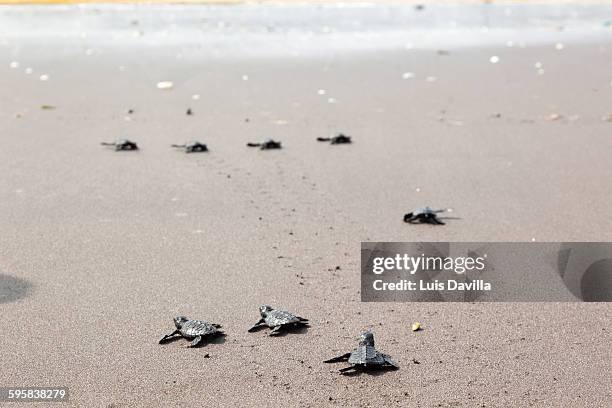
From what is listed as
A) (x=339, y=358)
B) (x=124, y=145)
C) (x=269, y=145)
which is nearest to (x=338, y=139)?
(x=269, y=145)

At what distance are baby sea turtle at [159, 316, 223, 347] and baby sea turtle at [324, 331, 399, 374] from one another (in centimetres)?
56

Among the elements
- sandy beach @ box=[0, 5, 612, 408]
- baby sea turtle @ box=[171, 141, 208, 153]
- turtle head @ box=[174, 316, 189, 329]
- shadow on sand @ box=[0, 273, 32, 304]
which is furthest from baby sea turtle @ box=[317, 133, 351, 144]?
turtle head @ box=[174, 316, 189, 329]

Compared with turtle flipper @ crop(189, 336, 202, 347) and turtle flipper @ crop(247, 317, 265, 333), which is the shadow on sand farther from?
turtle flipper @ crop(247, 317, 265, 333)

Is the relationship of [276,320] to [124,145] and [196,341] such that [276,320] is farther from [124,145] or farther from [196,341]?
[124,145]

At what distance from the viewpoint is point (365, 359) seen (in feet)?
12.0

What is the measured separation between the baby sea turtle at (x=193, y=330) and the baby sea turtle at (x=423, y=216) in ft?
6.41

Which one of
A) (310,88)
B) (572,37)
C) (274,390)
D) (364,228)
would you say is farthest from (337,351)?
(572,37)

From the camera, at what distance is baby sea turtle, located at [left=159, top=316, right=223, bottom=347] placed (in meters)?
3.90

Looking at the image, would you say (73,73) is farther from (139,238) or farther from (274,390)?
(274,390)

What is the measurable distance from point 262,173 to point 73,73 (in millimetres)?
5268

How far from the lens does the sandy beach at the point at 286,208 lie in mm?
3709

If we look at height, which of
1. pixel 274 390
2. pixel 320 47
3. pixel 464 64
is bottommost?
pixel 274 390

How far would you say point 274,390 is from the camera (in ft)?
11.7

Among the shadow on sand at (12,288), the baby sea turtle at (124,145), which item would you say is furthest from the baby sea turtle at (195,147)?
the shadow on sand at (12,288)
